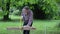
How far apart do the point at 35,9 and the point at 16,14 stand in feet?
41.6

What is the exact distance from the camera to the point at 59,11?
826 inches

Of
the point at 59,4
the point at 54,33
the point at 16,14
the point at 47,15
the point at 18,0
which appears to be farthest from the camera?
the point at 16,14

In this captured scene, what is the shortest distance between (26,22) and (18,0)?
10.9 meters

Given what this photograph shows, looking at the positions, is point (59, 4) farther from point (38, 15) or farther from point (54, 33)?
point (38, 15)

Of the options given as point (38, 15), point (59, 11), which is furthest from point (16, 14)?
point (59, 11)

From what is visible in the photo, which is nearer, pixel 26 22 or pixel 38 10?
pixel 26 22

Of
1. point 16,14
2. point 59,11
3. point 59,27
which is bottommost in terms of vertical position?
point 16,14

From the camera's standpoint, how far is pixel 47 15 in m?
43.1

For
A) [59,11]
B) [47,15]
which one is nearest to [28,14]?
[59,11]

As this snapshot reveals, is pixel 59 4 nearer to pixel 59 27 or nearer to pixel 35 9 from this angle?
pixel 59 27

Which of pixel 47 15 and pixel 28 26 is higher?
pixel 28 26

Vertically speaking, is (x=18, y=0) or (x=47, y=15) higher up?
(x=18, y=0)

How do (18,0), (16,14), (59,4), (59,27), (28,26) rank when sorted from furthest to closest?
(16,14) → (59,27) → (18,0) → (59,4) → (28,26)

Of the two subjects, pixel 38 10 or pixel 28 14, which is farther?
pixel 38 10
